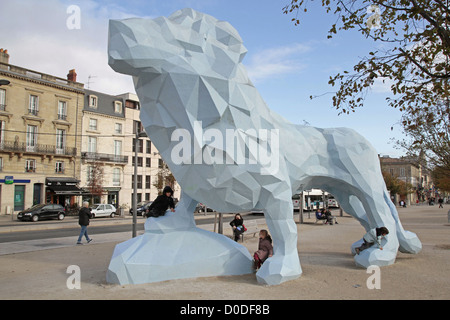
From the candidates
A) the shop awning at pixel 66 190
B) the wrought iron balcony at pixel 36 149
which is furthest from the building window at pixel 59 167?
the shop awning at pixel 66 190

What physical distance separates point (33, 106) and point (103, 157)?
7649 mm

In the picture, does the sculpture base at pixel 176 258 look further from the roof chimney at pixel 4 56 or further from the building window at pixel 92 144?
the building window at pixel 92 144

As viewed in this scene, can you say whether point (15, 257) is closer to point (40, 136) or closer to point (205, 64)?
point (205, 64)

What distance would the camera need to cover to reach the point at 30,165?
92.0ft

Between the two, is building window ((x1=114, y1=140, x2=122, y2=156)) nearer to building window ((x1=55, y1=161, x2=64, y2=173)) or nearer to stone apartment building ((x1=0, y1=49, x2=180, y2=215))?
stone apartment building ((x1=0, y1=49, x2=180, y2=215))

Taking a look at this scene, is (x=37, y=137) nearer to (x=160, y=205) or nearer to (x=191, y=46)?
(x=160, y=205)

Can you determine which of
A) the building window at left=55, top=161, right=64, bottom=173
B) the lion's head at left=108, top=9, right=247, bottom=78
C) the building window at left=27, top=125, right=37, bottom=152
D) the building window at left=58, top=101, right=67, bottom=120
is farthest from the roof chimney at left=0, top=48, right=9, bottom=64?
the lion's head at left=108, top=9, right=247, bottom=78

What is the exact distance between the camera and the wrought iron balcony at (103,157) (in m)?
31.7

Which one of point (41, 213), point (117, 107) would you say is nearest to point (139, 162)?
point (117, 107)

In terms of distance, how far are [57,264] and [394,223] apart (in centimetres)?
774

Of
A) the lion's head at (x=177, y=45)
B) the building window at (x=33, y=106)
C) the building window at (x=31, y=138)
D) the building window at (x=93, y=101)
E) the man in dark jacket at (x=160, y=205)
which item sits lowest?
the man in dark jacket at (x=160, y=205)

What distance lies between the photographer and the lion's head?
558 centimetres

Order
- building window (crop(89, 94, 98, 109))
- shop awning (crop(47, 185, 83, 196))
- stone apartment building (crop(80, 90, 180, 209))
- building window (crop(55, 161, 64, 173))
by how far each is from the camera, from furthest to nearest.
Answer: building window (crop(89, 94, 98, 109)) → stone apartment building (crop(80, 90, 180, 209)) → building window (crop(55, 161, 64, 173)) → shop awning (crop(47, 185, 83, 196))

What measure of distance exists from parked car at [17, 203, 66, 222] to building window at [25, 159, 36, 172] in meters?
6.07
